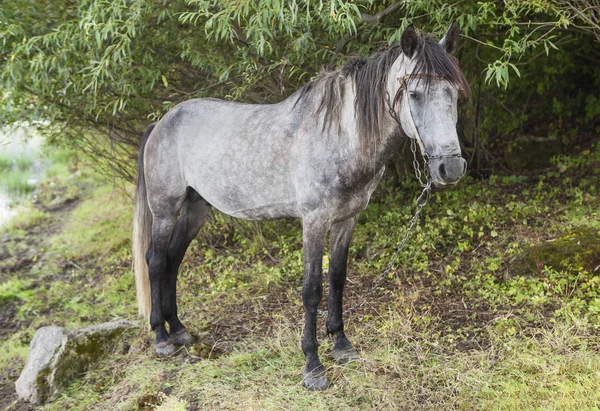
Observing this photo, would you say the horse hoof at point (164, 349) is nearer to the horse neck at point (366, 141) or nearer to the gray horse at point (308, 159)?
the gray horse at point (308, 159)

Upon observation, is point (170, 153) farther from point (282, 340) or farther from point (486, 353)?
point (486, 353)

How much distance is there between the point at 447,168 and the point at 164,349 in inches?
104

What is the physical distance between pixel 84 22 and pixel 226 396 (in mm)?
2876

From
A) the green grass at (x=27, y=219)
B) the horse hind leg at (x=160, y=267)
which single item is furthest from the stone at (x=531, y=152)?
the green grass at (x=27, y=219)

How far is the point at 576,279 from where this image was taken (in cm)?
373

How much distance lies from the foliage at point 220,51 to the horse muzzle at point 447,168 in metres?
0.97

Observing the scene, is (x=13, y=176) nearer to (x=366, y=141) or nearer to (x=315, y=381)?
(x=315, y=381)

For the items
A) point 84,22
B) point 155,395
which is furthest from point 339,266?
point 84,22

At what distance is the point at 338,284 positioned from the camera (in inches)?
141

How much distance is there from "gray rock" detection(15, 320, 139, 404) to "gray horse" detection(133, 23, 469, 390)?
0.44 metres

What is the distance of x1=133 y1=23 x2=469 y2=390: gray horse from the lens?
2654mm

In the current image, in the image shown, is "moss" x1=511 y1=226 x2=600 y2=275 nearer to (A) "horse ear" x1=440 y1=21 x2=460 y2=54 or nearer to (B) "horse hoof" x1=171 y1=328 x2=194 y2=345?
(A) "horse ear" x1=440 y1=21 x2=460 y2=54

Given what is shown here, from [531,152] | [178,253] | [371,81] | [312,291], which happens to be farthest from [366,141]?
[531,152]

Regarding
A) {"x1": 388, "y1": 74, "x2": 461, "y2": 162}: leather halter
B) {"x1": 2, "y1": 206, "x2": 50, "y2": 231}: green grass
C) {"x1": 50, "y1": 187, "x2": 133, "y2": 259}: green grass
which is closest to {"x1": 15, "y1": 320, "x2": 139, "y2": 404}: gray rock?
{"x1": 50, "y1": 187, "x2": 133, "y2": 259}: green grass
